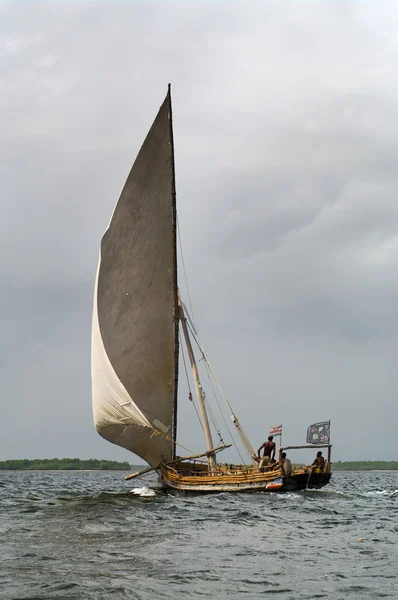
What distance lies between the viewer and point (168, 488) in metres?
30.0

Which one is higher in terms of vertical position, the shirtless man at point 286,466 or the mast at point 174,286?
the mast at point 174,286

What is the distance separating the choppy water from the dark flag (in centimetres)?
677

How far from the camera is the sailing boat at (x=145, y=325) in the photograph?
1211 inches

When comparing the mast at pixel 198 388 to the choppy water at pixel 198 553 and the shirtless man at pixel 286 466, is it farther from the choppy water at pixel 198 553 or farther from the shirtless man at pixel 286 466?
the choppy water at pixel 198 553

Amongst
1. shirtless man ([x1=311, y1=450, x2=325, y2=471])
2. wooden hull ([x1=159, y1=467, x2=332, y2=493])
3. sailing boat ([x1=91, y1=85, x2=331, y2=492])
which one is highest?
sailing boat ([x1=91, y1=85, x2=331, y2=492])

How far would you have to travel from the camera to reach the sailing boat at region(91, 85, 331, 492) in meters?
30.8

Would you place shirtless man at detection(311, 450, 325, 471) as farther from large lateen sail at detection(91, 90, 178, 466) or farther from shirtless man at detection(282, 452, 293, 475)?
large lateen sail at detection(91, 90, 178, 466)

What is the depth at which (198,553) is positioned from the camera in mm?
12648

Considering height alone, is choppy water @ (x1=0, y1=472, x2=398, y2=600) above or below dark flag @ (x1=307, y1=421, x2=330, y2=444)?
below

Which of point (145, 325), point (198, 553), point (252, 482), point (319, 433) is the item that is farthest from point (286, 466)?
point (198, 553)

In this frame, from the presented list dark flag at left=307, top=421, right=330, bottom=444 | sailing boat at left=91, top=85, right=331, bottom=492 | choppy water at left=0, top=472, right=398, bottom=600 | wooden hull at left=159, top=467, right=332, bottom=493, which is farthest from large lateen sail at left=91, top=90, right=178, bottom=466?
choppy water at left=0, top=472, right=398, bottom=600

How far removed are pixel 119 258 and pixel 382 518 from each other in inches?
682

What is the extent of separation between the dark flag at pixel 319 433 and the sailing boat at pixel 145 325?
10.6ft

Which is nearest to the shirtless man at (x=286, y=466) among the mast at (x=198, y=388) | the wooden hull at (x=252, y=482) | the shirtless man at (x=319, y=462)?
the wooden hull at (x=252, y=482)
